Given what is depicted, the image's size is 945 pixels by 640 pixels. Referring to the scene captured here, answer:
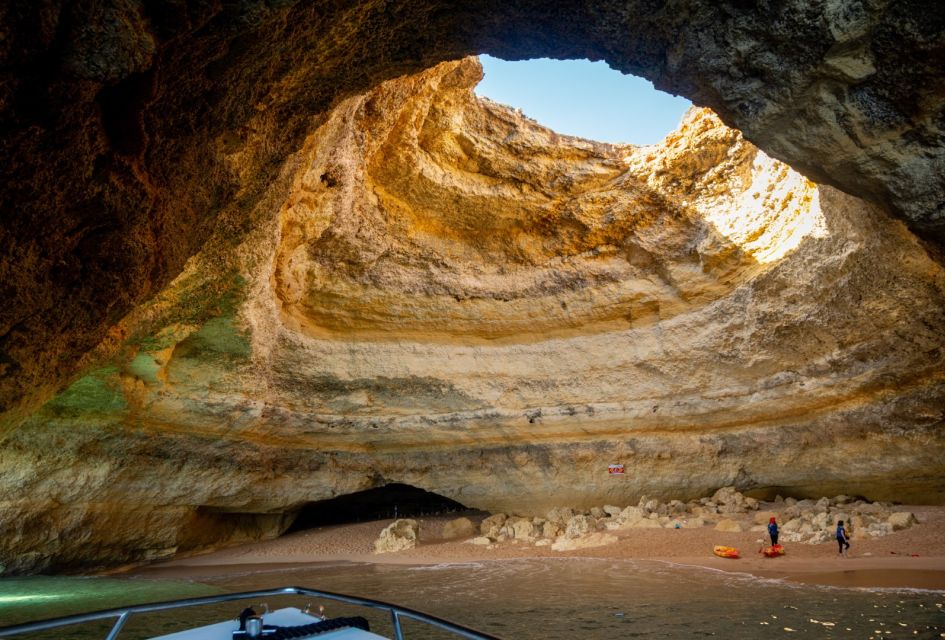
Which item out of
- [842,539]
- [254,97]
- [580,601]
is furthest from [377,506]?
[254,97]

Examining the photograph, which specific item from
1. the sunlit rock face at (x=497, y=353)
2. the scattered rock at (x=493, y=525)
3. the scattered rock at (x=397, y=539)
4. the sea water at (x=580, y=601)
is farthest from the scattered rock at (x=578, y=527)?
the scattered rock at (x=397, y=539)

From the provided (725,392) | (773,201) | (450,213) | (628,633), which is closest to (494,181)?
(450,213)

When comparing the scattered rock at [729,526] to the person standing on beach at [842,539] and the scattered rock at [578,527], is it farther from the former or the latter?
the scattered rock at [578,527]

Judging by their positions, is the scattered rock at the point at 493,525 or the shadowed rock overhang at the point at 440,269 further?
the scattered rock at the point at 493,525

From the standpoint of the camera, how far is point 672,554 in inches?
418

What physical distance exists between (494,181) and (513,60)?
6.42m

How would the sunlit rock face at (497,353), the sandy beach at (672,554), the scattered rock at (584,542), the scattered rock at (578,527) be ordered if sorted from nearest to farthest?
1. the sandy beach at (672,554)
2. the sunlit rock face at (497,353)
3. the scattered rock at (584,542)
4. the scattered rock at (578,527)

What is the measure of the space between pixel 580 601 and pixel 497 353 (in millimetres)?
6851

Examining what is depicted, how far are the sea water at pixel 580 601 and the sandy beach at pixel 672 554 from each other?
642 millimetres

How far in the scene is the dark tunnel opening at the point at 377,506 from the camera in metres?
18.3

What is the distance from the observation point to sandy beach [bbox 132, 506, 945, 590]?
27.6 feet

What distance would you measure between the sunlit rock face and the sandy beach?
1.09 meters

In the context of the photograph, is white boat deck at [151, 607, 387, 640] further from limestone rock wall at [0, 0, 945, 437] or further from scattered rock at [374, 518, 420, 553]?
scattered rock at [374, 518, 420, 553]

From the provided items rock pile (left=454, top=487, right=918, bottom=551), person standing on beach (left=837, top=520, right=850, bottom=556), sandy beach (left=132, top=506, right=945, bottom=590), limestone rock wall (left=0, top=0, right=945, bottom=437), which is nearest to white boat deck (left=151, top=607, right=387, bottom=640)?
limestone rock wall (left=0, top=0, right=945, bottom=437)
